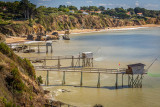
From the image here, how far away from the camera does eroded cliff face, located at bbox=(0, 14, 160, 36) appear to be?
8544 centimetres

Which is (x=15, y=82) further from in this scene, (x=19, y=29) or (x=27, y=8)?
(x=27, y=8)

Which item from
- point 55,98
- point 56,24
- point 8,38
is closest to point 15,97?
point 55,98

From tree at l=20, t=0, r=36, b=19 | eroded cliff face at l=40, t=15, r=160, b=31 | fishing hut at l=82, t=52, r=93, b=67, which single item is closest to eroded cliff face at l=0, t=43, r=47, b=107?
fishing hut at l=82, t=52, r=93, b=67

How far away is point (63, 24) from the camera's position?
409 ft

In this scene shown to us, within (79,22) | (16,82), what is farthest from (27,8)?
(16,82)

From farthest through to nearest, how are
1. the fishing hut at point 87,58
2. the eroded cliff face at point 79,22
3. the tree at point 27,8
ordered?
1. the eroded cliff face at point 79,22
2. the tree at point 27,8
3. the fishing hut at point 87,58

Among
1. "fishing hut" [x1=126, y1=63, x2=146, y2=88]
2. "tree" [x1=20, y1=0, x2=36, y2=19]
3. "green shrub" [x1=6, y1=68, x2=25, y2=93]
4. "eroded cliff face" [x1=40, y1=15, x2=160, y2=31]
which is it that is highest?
"tree" [x1=20, y1=0, x2=36, y2=19]

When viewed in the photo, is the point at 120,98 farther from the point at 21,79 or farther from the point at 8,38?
the point at 8,38

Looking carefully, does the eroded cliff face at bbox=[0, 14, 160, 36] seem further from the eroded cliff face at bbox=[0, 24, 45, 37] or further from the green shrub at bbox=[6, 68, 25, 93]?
the green shrub at bbox=[6, 68, 25, 93]

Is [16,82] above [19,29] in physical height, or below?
below

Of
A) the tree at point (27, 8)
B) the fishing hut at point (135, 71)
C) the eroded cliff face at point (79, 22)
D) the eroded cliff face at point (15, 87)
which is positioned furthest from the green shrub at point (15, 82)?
the eroded cliff face at point (79, 22)

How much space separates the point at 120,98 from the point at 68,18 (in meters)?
110

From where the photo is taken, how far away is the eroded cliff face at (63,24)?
8544cm

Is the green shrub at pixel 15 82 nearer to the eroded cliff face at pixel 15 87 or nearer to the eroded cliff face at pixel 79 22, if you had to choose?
the eroded cliff face at pixel 15 87
